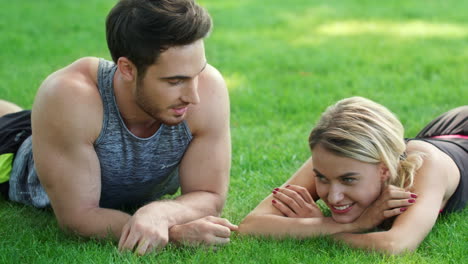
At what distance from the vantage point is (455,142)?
4.60 m

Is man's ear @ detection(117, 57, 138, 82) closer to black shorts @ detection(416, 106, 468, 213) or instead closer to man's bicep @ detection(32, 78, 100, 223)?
man's bicep @ detection(32, 78, 100, 223)

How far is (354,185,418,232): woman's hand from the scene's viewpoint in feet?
12.5

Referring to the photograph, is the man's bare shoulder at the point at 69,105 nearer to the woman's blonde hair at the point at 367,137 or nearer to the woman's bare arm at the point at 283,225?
the woman's bare arm at the point at 283,225

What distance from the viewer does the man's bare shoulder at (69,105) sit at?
3820 millimetres

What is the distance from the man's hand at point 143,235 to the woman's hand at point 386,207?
1.06m

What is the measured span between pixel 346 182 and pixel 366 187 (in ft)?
0.40

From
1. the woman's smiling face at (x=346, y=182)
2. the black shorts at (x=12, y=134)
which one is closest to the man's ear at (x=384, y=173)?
the woman's smiling face at (x=346, y=182)

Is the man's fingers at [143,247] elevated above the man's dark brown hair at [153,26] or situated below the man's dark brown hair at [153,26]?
below

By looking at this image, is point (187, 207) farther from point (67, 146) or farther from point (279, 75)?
point (279, 75)

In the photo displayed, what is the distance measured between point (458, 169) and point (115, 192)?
2046mm

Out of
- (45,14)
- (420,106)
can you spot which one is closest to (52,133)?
(420,106)

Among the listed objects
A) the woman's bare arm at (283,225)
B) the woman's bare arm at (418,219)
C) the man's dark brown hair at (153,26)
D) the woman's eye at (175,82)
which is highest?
the man's dark brown hair at (153,26)

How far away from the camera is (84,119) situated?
151 inches

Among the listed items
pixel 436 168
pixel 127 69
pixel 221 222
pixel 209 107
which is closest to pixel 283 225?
pixel 221 222
